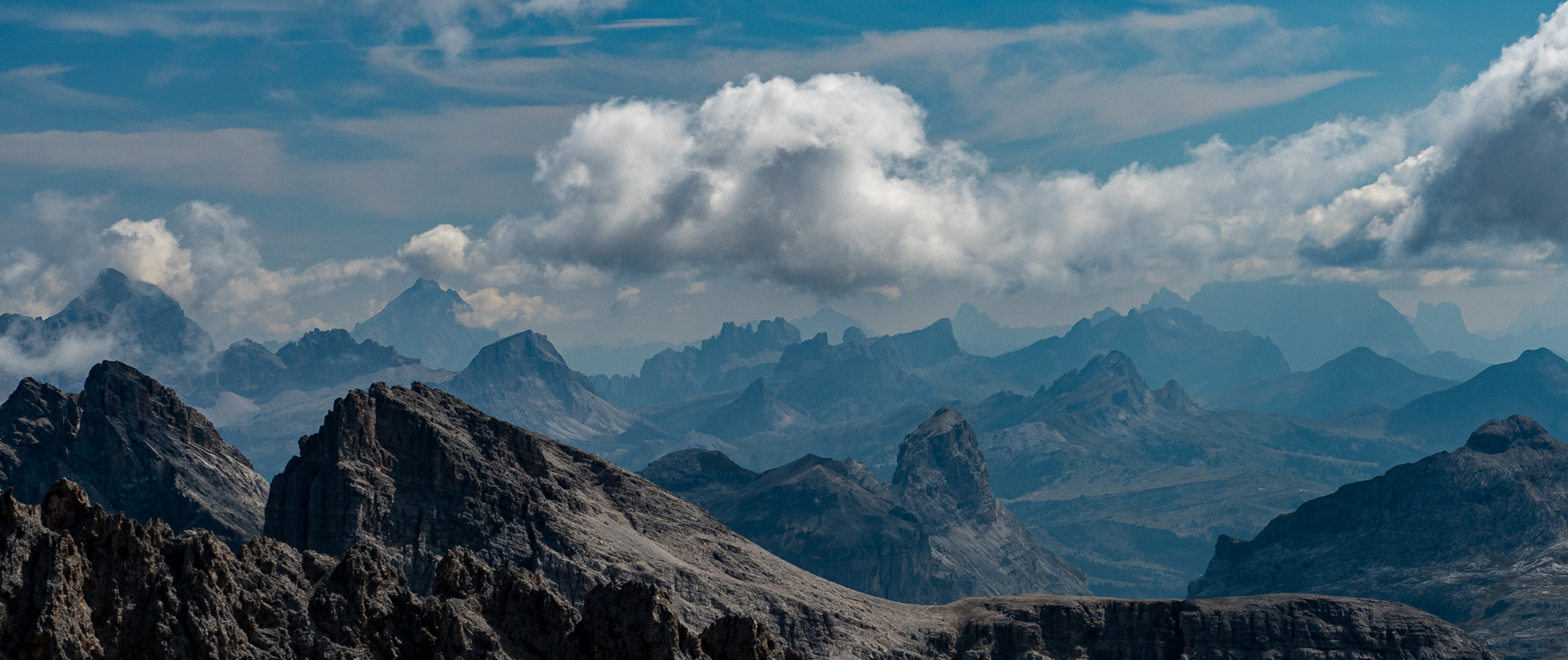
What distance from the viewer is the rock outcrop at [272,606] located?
83375 millimetres

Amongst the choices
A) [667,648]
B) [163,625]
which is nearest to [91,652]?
[163,625]

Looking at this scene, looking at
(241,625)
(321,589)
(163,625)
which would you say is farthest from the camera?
(321,589)

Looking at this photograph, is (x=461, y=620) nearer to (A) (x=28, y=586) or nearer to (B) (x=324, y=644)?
(B) (x=324, y=644)

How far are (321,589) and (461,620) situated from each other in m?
11.7

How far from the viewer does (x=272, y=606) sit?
329 ft

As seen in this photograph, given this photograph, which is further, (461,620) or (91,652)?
(461,620)

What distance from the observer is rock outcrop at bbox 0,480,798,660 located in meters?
83.4

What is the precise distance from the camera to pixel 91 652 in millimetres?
83250

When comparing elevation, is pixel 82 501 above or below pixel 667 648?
above

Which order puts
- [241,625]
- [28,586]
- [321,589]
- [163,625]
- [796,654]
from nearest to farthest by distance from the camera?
[28,586] < [163,625] < [241,625] < [321,589] < [796,654]

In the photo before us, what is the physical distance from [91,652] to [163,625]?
5.59 meters

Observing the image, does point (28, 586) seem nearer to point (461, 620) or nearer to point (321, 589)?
point (321, 589)

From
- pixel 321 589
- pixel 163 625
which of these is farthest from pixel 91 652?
pixel 321 589

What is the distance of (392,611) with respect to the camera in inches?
3994
